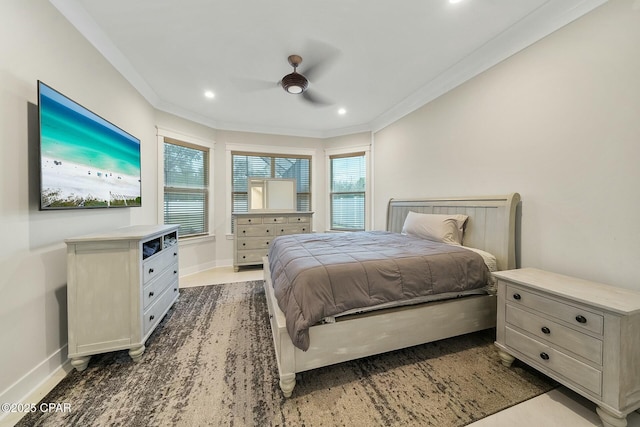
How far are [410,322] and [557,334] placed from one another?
2.79 ft

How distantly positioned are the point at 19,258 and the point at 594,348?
3442 mm

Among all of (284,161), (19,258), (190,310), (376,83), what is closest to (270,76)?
(376,83)

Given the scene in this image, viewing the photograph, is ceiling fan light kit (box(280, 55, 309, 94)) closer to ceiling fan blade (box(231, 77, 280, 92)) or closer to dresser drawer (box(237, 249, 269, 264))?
ceiling fan blade (box(231, 77, 280, 92))

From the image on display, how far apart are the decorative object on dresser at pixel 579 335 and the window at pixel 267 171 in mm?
3944

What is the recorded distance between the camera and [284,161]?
4941 millimetres

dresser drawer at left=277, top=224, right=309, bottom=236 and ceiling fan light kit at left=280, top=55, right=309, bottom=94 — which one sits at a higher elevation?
ceiling fan light kit at left=280, top=55, right=309, bottom=94

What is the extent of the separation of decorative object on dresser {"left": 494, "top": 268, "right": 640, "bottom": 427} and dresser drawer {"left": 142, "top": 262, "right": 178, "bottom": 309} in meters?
2.78

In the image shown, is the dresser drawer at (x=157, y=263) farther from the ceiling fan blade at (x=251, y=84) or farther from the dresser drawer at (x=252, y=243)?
the ceiling fan blade at (x=251, y=84)

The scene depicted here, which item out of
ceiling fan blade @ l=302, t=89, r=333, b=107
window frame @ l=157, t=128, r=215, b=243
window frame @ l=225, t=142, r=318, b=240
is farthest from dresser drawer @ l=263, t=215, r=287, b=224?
ceiling fan blade @ l=302, t=89, r=333, b=107

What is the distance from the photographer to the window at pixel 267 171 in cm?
465

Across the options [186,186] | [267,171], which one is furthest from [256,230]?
[186,186]

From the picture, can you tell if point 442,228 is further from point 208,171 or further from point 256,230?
point 208,171

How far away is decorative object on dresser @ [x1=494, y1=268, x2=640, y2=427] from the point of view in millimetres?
1186

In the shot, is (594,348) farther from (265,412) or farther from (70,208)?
(70,208)
